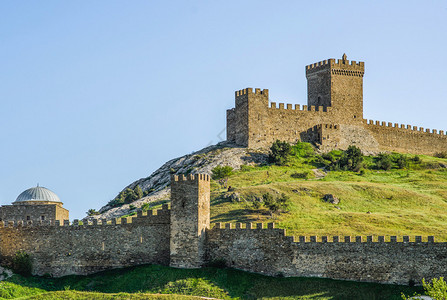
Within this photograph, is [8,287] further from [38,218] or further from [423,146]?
[423,146]

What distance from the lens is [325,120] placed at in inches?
3514

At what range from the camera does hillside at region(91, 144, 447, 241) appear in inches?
2474

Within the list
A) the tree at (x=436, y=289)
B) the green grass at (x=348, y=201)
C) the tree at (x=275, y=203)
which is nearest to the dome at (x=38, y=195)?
the green grass at (x=348, y=201)

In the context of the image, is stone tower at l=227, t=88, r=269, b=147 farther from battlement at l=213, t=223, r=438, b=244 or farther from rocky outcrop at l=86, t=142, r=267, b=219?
battlement at l=213, t=223, r=438, b=244

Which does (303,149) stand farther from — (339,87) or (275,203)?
(275,203)

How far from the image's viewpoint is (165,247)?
55750mm

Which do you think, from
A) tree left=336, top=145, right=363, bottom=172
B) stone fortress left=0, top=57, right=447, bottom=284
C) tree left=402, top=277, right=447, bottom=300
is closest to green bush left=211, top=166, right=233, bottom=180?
tree left=336, top=145, right=363, bottom=172

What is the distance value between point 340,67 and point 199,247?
42.6 meters

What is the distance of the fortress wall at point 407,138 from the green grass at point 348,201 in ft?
24.4

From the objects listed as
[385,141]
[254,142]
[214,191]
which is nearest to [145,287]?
[214,191]

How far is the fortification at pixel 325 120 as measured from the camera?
8488 centimetres

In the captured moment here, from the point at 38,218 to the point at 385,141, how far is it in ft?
145

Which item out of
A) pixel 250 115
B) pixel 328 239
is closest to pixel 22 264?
pixel 328 239

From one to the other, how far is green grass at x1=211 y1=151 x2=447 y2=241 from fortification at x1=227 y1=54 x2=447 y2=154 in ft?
14.4
